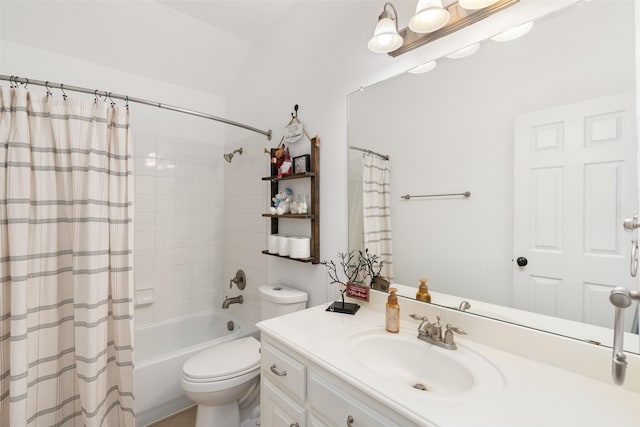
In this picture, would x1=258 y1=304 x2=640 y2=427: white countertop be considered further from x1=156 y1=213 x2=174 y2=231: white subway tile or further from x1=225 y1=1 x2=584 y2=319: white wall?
x1=156 y1=213 x2=174 y2=231: white subway tile

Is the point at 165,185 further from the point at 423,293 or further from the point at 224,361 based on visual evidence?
the point at 423,293

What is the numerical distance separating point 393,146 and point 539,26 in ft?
2.12

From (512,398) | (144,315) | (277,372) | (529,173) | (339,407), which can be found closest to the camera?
(512,398)

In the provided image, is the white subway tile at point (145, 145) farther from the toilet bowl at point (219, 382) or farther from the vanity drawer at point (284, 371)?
the vanity drawer at point (284, 371)

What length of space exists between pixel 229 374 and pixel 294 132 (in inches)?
59.3

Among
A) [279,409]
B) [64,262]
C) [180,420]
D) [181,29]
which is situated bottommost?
[180,420]

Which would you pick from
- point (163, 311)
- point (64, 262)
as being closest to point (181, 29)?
point (64, 262)

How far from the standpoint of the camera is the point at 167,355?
1.81m

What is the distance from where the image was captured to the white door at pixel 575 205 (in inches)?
30.8

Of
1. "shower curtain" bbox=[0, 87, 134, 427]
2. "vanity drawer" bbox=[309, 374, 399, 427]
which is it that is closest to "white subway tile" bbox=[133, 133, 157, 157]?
"shower curtain" bbox=[0, 87, 134, 427]

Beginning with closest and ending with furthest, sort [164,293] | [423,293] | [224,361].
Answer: [423,293]
[224,361]
[164,293]

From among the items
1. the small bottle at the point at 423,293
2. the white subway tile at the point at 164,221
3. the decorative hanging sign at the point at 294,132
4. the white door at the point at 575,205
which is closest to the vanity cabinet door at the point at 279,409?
the small bottle at the point at 423,293

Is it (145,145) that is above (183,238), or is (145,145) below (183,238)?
above

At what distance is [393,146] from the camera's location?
1.35 meters
